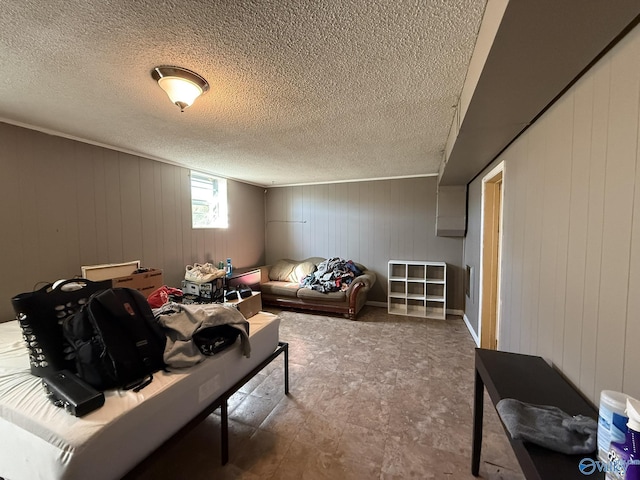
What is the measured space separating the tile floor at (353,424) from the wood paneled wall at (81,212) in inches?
82.9

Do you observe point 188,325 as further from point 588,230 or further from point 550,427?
point 588,230

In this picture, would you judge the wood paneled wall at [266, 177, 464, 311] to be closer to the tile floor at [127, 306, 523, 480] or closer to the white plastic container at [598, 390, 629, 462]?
the tile floor at [127, 306, 523, 480]

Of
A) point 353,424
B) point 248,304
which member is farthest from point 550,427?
point 248,304

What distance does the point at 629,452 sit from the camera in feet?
2.02

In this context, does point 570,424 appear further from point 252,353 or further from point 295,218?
point 295,218

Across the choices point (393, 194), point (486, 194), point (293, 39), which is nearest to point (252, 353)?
point (293, 39)

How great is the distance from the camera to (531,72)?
111 cm

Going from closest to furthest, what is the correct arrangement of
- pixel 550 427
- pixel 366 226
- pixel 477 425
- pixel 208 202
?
pixel 550 427 → pixel 477 425 → pixel 208 202 → pixel 366 226

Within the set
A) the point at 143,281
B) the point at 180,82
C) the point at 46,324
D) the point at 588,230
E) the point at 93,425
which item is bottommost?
the point at 93,425

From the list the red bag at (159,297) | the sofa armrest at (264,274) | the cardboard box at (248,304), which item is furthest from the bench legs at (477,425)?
the sofa armrest at (264,274)

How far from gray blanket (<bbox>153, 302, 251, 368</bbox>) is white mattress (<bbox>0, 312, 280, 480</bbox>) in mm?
69

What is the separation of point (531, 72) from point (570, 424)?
137 centimetres

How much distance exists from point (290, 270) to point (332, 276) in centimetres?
105

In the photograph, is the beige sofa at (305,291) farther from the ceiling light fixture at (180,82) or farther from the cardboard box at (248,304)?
the ceiling light fixture at (180,82)
